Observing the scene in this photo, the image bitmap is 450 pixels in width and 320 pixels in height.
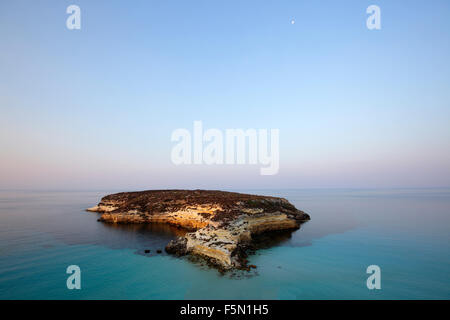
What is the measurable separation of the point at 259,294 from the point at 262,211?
20.7m

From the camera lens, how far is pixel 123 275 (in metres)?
18.9

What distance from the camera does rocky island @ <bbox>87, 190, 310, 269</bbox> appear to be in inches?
881

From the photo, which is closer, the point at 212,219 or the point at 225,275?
the point at 225,275

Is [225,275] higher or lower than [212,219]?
lower

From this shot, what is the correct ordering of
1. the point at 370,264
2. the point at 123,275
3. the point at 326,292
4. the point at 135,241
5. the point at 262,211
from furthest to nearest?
the point at 262,211 < the point at 135,241 < the point at 370,264 < the point at 123,275 < the point at 326,292

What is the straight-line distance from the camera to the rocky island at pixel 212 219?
881 inches

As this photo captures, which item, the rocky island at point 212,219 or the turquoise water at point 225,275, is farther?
the rocky island at point 212,219

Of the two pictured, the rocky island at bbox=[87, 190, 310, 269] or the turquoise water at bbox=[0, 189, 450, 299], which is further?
the rocky island at bbox=[87, 190, 310, 269]

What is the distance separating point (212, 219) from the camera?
98.5ft
